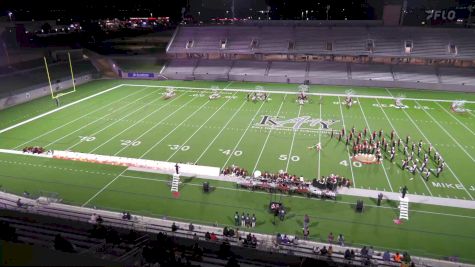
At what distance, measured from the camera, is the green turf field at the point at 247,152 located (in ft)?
49.5

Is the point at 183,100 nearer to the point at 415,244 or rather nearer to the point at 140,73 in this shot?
the point at 140,73

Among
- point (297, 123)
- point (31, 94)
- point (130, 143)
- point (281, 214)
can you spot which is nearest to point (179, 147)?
point (130, 143)

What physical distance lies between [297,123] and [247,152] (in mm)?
6712

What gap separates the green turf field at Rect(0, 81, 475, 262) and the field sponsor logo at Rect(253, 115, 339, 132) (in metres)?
0.22

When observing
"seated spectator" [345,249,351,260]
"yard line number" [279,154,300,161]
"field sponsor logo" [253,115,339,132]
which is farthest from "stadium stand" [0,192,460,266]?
"field sponsor logo" [253,115,339,132]

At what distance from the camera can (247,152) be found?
21.7 m

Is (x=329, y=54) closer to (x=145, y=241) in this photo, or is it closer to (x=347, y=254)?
(x=347, y=254)

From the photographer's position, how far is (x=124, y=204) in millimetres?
16391

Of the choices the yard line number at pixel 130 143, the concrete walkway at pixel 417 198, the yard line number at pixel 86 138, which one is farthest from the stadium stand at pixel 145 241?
the yard line number at pixel 86 138

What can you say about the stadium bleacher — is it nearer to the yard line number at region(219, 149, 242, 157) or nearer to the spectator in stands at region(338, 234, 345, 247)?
the yard line number at region(219, 149, 242, 157)

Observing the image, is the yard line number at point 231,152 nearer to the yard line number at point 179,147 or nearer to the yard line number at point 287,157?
the yard line number at point 179,147

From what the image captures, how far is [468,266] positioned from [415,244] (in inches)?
86.9

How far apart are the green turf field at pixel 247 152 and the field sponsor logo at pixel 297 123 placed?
0.22 meters

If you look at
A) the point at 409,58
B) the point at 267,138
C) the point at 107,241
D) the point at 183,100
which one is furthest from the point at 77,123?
the point at 409,58
